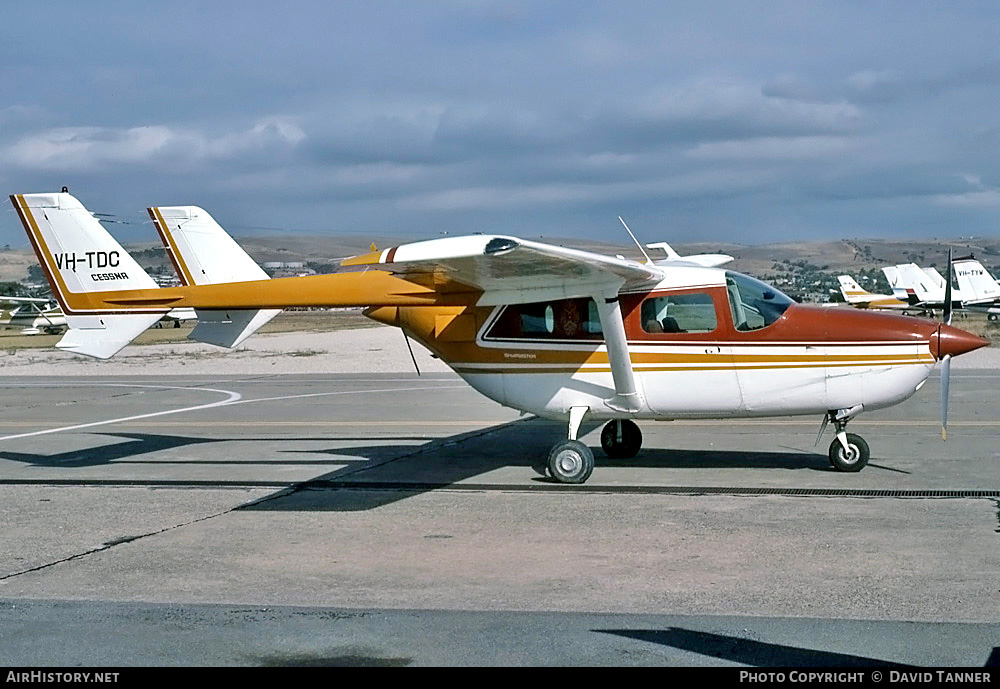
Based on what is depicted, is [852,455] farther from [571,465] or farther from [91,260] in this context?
[91,260]

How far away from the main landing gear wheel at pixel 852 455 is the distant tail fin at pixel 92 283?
26.0 ft

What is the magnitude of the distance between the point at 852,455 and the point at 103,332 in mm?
8795

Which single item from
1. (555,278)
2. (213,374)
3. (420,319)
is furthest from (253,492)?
(213,374)

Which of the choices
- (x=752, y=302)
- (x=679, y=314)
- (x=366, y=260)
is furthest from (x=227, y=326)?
(x=752, y=302)

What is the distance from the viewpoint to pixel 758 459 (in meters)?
13.4

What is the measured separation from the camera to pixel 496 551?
8.63 metres

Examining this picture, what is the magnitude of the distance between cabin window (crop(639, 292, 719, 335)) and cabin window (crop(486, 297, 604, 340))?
55cm

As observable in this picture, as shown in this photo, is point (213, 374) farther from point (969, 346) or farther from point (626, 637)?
point (626, 637)

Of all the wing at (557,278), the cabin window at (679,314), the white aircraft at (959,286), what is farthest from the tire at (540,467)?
the white aircraft at (959,286)

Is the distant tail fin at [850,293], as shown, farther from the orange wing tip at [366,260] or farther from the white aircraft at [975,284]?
the orange wing tip at [366,260]

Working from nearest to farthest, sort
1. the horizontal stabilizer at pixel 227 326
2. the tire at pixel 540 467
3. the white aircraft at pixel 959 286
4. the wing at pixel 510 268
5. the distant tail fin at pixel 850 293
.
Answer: the wing at pixel 510 268 → the tire at pixel 540 467 → the horizontal stabilizer at pixel 227 326 → the white aircraft at pixel 959 286 → the distant tail fin at pixel 850 293

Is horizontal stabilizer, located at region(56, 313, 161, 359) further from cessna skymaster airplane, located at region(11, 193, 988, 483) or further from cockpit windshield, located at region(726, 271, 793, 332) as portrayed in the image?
cockpit windshield, located at region(726, 271, 793, 332)

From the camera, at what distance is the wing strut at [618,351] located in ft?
38.9

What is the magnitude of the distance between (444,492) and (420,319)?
2326 millimetres
